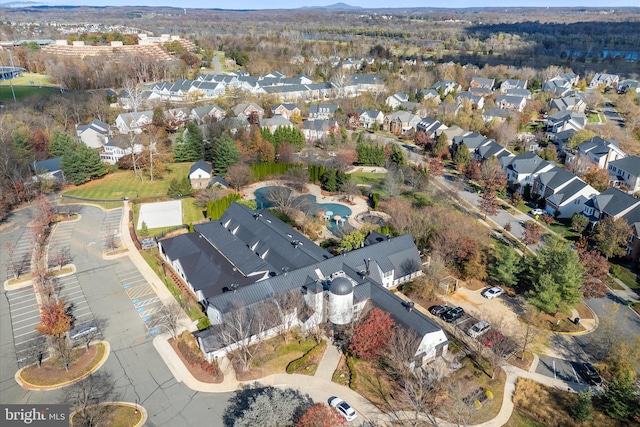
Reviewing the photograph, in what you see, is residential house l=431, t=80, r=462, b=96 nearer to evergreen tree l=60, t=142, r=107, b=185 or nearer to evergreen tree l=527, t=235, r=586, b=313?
evergreen tree l=527, t=235, r=586, b=313

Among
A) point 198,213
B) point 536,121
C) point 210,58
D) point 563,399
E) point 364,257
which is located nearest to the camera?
point 563,399

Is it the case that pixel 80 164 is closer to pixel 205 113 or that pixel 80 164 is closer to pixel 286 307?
pixel 205 113

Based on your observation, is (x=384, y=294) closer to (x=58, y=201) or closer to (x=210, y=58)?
(x=58, y=201)

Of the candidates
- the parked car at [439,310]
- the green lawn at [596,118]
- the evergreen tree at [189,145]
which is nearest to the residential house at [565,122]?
the green lawn at [596,118]

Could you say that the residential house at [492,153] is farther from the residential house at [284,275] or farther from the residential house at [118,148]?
the residential house at [118,148]

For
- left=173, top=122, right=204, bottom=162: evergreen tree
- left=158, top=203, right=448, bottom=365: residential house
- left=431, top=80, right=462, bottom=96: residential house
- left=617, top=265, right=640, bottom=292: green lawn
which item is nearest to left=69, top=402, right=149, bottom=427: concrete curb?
left=158, top=203, right=448, bottom=365: residential house

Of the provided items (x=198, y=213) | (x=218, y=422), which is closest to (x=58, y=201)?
(x=198, y=213)

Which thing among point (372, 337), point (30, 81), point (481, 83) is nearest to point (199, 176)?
point (372, 337)
